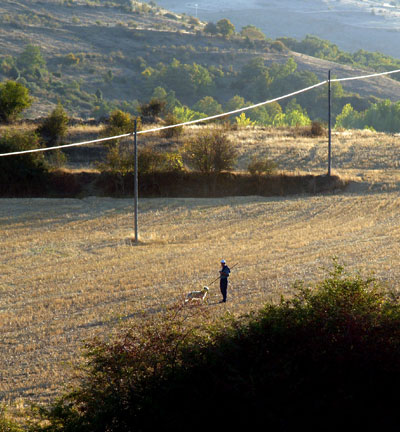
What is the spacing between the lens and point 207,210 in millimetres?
40062

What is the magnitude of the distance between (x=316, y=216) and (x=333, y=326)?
82.5 feet

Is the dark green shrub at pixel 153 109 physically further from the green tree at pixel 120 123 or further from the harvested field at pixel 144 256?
the harvested field at pixel 144 256

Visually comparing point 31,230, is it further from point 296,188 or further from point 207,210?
point 296,188

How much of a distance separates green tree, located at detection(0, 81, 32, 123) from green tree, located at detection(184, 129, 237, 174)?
24178mm

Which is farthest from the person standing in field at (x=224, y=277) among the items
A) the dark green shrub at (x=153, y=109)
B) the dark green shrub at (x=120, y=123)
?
the dark green shrub at (x=153, y=109)

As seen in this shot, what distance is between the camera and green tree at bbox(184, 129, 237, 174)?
45688 mm

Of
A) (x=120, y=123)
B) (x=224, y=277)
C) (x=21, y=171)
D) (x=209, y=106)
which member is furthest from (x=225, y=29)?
(x=224, y=277)

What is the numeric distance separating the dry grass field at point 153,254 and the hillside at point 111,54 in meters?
69.0

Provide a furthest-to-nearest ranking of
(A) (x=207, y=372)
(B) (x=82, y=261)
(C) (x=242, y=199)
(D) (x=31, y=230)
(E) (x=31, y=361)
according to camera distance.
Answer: (C) (x=242, y=199) < (D) (x=31, y=230) < (B) (x=82, y=261) < (E) (x=31, y=361) < (A) (x=207, y=372)

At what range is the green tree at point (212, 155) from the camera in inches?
1799

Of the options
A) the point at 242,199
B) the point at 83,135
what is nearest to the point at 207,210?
the point at 242,199

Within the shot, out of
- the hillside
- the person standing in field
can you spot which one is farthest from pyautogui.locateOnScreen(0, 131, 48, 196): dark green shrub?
the hillside

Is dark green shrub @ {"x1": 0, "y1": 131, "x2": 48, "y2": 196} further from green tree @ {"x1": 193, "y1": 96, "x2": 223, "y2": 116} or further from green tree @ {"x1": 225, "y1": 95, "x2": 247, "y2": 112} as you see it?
green tree @ {"x1": 225, "y1": 95, "x2": 247, "y2": 112}

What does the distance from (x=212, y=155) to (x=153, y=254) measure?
17300 millimetres
